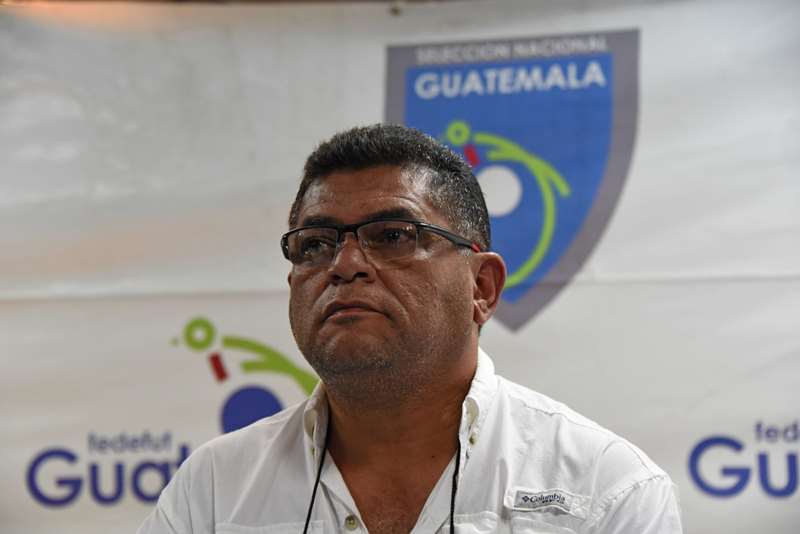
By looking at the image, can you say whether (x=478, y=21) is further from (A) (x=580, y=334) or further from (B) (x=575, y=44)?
(A) (x=580, y=334)

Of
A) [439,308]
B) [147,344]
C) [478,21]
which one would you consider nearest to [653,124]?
[478,21]

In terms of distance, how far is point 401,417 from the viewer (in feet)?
5.15

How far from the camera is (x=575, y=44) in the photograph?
8.21 ft

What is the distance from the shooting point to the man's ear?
1.64 m

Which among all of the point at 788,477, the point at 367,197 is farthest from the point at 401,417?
the point at 788,477

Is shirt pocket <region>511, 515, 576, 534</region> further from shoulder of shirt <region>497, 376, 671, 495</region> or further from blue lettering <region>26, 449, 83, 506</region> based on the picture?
blue lettering <region>26, 449, 83, 506</region>

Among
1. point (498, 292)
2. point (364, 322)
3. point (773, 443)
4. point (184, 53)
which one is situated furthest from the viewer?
point (184, 53)

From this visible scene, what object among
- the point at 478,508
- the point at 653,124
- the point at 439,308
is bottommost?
the point at 478,508

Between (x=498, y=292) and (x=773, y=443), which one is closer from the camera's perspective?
(x=498, y=292)

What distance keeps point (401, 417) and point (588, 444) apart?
0.35 meters

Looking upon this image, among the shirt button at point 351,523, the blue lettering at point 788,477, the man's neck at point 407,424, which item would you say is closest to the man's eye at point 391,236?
the man's neck at point 407,424

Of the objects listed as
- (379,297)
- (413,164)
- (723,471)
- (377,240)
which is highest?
(413,164)

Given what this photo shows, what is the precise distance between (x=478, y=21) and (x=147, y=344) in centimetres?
143

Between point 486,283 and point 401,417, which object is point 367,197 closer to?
point 486,283
